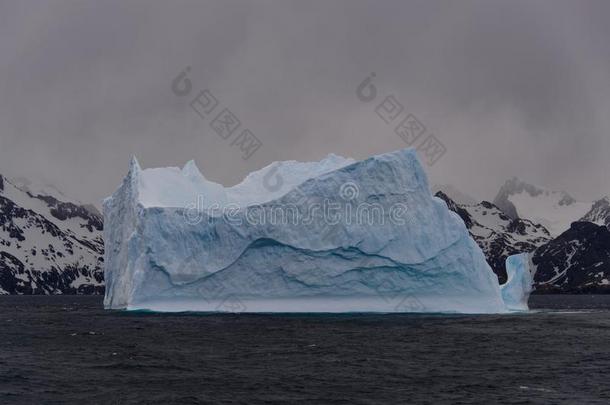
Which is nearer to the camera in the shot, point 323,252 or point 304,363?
point 304,363

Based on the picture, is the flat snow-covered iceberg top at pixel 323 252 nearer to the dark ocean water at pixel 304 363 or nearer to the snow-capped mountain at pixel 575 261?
the dark ocean water at pixel 304 363

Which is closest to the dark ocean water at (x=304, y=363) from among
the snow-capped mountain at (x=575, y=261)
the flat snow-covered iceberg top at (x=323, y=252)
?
the flat snow-covered iceberg top at (x=323, y=252)

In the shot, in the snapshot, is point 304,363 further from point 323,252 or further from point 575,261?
point 575,261

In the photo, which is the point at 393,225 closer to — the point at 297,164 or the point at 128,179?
the point at 297,164

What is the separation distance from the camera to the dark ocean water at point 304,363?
836 inches

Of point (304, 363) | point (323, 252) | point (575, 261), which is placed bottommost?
point (304, 363)

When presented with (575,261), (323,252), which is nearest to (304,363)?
(323,252)

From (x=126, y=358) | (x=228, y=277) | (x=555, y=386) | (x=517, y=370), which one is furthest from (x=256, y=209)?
(x=555, y=386)

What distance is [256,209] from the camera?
47.5 m

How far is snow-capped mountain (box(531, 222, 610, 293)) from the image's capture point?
16988 centimetres

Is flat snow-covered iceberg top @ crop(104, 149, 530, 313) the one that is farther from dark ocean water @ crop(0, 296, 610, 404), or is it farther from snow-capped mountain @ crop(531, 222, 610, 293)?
snow-capped mountain @ crop(531, 222, 610, 293)

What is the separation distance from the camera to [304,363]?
2728 centimetres

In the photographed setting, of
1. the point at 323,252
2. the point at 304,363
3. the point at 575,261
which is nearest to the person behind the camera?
the point at 304,363

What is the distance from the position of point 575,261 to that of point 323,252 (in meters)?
149
